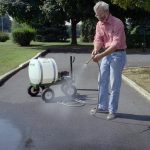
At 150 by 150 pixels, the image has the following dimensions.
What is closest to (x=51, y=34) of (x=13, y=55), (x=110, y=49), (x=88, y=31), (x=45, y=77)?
Answer: (x=88, y=31)

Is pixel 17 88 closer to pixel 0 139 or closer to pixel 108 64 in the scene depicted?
pixel 108 64

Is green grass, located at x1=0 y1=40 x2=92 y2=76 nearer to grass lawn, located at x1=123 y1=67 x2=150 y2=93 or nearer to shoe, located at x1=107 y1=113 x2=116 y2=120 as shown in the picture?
grass lawn, located at x1=123 y1=67 x2=150 y2=93

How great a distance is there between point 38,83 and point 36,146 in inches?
146

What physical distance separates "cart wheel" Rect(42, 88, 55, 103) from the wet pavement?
10cm

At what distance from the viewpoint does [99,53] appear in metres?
8.59

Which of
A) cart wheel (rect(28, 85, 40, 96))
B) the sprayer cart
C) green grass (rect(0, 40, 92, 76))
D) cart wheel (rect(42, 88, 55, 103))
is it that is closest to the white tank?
the sprayer cart

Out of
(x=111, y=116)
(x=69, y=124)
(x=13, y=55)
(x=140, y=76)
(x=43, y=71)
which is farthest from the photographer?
(x=13, y=55)

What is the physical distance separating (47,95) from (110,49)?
239cm

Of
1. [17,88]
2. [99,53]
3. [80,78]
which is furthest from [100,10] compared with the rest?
[80,78]

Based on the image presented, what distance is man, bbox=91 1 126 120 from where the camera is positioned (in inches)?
324

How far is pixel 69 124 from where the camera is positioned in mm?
8039

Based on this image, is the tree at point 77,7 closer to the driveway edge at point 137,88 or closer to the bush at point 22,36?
the bush at point 22,36

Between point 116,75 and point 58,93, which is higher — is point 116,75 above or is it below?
above

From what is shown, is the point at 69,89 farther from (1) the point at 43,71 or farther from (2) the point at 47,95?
(1) the point at 43,71
